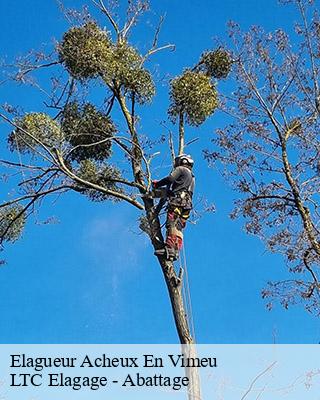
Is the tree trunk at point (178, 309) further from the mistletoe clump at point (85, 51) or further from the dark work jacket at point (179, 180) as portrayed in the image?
the mistletoe clump at point (85, 51)

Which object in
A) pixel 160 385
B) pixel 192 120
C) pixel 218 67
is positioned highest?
pixel 218 67

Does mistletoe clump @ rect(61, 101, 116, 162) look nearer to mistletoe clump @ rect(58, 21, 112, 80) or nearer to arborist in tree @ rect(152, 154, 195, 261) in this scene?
mistletoe clump @ rect(58, 21, 112, 80)

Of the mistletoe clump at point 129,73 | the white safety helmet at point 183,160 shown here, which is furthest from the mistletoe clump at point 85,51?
the white safety helmet at point 183,160

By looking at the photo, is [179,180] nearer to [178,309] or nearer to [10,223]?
[178,309]

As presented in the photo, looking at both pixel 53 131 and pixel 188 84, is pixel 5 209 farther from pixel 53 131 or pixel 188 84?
pixel 188 84

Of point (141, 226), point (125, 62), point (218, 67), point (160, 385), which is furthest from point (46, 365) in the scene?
point (218, 67)

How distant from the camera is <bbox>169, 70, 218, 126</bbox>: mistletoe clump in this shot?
7.98m

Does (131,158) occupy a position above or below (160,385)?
above

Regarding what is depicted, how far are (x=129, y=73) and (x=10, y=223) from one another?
6.27ft

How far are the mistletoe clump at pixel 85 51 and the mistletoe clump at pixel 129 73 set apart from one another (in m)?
0.07

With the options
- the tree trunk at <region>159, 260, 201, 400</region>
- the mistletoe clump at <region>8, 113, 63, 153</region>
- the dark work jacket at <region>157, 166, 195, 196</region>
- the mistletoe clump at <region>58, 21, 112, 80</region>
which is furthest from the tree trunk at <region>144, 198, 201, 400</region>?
the mistletoe clump at <region>58, 21, 112, 80</region>

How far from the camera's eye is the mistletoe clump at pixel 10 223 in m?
8.38

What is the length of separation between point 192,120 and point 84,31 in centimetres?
133

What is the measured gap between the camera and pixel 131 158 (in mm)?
7633
